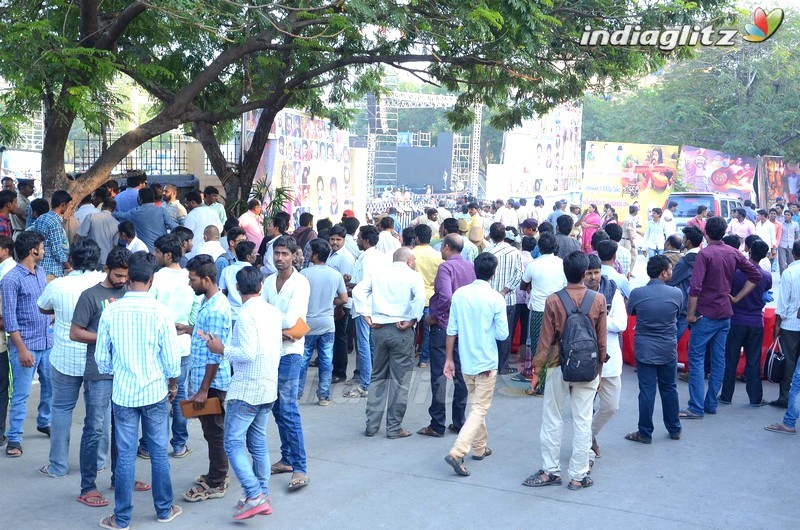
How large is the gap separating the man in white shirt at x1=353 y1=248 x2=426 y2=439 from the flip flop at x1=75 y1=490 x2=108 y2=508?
8.69 feet

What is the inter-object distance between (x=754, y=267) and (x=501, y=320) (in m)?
3.29

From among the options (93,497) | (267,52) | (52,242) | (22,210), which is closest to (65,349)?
(93,497)

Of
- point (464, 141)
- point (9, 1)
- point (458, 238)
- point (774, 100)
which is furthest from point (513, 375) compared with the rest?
point (464, 141)

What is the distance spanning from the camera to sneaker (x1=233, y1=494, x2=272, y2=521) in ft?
20.0

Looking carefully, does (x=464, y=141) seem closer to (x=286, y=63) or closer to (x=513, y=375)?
(x=286, y=63)

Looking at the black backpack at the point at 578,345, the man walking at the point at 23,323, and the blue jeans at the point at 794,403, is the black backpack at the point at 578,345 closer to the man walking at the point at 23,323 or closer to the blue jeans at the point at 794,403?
the blue jeans at the point at 794,403

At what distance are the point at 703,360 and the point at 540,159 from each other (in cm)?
3405

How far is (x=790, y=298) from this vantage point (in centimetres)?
877

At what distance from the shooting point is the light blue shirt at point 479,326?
7.34m

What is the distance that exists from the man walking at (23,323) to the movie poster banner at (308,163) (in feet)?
33.0

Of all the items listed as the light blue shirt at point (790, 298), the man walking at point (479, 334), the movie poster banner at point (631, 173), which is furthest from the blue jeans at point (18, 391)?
the movie poster banner at point (631, 173)

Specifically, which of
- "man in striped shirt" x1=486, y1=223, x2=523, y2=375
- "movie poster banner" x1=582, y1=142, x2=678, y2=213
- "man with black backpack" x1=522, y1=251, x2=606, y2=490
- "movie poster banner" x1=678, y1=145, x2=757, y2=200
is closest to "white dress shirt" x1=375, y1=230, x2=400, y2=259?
"man in striped shirt" x1=486, y1=223, x2=523, y2=375

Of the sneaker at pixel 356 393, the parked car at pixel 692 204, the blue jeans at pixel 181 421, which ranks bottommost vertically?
the sneaker at pixel 356 393

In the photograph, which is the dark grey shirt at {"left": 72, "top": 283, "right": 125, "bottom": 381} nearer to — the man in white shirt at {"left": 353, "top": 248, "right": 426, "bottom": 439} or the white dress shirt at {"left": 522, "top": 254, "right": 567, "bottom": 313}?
the man in white shirt at {"left": 353, "top": 248, "right": 426, "bottom": 439}
